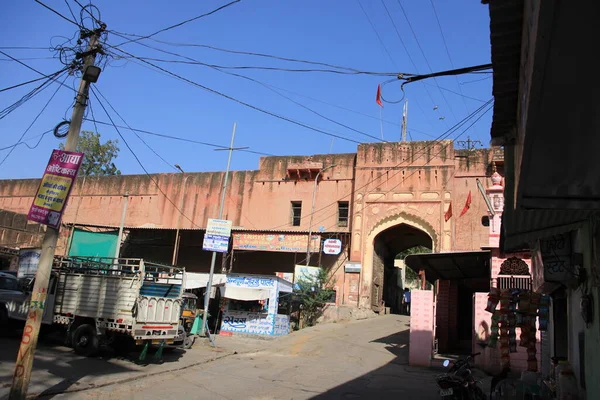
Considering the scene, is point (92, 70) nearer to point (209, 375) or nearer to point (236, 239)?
point (209, 375)

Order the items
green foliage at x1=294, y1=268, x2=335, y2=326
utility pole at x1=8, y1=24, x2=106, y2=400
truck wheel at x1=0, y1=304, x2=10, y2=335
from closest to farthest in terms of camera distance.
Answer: utility pole at x1=8, y1=24, x2=106, y2=400 < truck wheel at x1=0, y1=304, x2=10, y2=335 < green foliage at x1=294, y1=268, x2=335, y2=326

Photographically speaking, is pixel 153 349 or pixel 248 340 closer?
pixel 153 349

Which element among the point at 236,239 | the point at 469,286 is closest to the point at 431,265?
the point at 469,286

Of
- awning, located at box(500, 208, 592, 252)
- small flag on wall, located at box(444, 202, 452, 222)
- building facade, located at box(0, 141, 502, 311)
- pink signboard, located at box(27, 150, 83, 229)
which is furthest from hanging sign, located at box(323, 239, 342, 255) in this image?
awning, located at box(500, 208, 592, 252)

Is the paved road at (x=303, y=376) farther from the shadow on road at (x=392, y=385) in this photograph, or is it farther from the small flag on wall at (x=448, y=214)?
the small flag on wall at (x=448, y=214)

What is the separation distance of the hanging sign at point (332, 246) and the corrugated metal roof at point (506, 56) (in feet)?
69.1

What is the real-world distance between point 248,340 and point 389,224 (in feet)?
38.1

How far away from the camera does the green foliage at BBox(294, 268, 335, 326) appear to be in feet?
76.9

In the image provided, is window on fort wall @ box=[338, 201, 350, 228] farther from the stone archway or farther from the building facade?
the stone archway

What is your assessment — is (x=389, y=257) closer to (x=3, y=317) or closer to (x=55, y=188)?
(x=3, y=317)

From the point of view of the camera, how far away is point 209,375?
33.8 ft

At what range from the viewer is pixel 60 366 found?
9.73m

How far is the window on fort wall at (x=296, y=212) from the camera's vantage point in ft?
96.2

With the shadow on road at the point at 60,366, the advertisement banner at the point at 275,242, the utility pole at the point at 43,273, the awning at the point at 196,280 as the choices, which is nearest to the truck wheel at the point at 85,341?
the shadow on road at the point at 60,366
